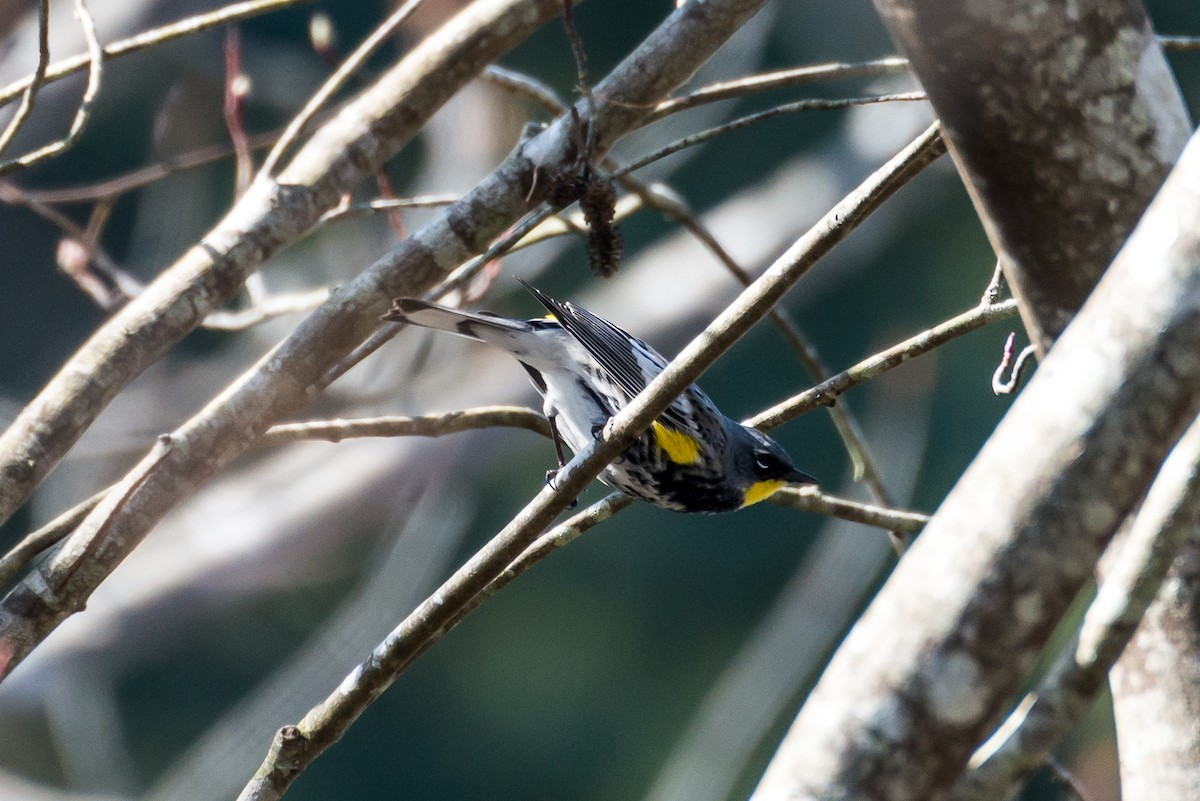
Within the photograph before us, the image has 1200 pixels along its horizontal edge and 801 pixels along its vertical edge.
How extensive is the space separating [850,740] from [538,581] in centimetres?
1045

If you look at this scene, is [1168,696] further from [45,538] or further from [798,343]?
[45,538]

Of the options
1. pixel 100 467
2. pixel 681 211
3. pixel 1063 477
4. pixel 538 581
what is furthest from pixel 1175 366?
pixel 538 581

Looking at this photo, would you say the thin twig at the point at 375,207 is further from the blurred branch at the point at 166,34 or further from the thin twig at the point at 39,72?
the thin twig at the point at 39,72

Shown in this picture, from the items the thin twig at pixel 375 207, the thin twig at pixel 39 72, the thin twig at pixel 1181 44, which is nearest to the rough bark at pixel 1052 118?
the thin twig at pixel 1181 44

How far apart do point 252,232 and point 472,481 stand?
6.08 meters

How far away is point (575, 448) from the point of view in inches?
130

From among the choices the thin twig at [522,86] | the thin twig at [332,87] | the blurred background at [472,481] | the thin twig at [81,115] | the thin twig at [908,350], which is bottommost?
the blurred background at [472,481]

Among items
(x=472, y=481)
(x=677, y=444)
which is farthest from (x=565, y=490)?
(x=472, y=481)

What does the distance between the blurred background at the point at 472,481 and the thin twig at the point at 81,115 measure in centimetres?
263

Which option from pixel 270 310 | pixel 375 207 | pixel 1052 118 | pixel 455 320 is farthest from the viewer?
pixel 270 310

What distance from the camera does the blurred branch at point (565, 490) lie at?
73.6 inches

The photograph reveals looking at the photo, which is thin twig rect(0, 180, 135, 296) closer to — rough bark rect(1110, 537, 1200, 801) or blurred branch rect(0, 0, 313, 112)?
blurred branch rect(0, 0, 313, 112)

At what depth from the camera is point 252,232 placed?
2.44 m

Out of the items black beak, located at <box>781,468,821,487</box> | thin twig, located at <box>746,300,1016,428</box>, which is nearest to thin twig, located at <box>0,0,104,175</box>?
thin twig, located at <box>746,300,1016,428</box>
